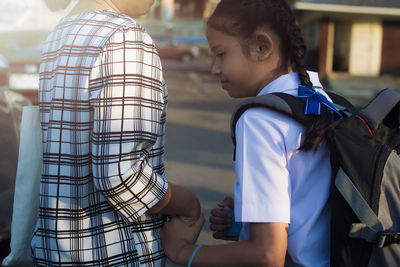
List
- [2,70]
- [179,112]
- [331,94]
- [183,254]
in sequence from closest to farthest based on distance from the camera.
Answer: [183,254]
[331,94]
[2,70]
[179,112]

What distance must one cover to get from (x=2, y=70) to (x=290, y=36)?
375 centimetres

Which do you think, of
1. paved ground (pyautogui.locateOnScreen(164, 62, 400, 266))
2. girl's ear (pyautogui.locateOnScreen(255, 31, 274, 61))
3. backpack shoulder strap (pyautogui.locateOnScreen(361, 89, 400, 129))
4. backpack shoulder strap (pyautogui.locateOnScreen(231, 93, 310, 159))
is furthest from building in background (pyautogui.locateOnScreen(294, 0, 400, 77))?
backpack shoulder strap (pyautogui.locateOnScreen(231, 93, 310, 159))

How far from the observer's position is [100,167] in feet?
4.53

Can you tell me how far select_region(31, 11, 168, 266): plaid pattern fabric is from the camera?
4.52ft

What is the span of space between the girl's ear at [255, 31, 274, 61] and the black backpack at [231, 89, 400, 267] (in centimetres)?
17

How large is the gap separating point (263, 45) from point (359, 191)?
52cm

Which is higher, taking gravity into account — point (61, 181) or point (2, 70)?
point (2, 70)

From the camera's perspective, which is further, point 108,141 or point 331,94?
point 331,94

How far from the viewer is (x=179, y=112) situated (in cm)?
1195

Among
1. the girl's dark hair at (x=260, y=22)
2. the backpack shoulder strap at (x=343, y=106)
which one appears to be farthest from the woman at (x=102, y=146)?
the backpack shoulder strap at (x=343, y=106)

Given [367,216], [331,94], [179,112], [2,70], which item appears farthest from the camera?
[179,112]

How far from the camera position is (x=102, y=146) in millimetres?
1370

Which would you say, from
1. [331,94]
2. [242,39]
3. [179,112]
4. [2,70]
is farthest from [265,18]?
[179,112]

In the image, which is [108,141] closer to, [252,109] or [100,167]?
[100,167]
